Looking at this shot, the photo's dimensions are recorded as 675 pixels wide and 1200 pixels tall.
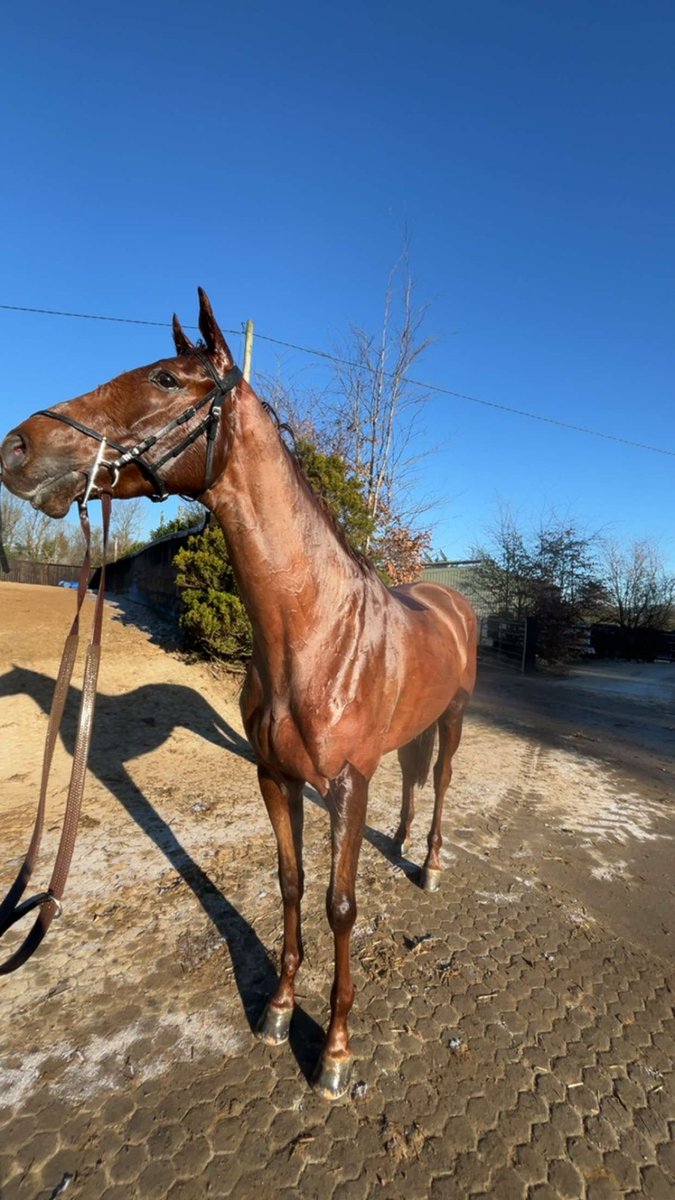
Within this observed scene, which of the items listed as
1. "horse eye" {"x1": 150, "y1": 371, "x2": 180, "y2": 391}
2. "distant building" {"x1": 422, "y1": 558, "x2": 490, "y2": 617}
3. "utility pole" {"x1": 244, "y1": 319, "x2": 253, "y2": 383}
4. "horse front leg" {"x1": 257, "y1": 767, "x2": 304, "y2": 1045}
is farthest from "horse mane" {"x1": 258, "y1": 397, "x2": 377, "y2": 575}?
"distant building" {"x1": 422, "y1": 558, "x2": 490, "y2": 617}

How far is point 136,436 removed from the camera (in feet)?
5.38

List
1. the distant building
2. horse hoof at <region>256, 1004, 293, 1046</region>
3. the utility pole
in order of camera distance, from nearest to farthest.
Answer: horse hoof at <region>256, 1004, 293, 1046</region>, the utility pole, the distant building

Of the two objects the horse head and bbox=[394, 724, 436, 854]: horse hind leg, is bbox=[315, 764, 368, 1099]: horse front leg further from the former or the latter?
bbox=[394, 724, 436, 854]: horse hind leg

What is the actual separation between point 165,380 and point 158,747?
4.85m

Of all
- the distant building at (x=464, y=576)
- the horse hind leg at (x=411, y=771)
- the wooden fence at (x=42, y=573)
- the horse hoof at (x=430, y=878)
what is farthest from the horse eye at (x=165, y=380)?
the wooden fence at (x=42, y=573)

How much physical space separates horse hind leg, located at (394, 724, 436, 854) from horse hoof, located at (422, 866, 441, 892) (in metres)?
0.44

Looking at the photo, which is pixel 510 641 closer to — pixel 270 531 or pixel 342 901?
pixel 342 901

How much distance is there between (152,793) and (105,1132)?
9.92 feet

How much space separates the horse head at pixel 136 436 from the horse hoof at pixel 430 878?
9.47 feet

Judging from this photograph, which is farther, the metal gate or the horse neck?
the metal gate

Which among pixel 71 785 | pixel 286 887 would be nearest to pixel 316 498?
pixel 71 785

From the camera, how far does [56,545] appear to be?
135ft

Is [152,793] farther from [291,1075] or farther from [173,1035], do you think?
[291,1075]

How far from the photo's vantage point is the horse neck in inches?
70.1
